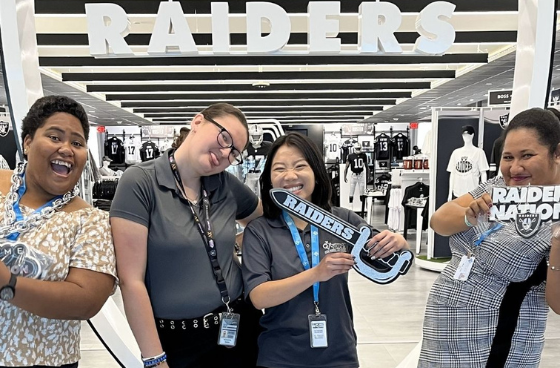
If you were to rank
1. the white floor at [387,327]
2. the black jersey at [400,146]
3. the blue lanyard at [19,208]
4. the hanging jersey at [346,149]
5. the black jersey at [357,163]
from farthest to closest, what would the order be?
the black jersey at [400,146]
the hanging jersey at [346,149]
the black jersey at [357,163]
the white floor at [387,327]
the blue lanyard at [19,208]

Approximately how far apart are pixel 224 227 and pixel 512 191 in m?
0.83

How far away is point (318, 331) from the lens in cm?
134

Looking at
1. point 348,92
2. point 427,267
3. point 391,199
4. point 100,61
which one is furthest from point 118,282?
point 348,92

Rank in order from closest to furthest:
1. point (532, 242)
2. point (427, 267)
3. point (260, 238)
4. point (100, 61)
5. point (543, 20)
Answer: point (532, 242), point (260, 238), point (543, 20), point (427, 267), point (100, 61)

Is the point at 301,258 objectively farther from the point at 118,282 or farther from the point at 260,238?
the point at 118,282

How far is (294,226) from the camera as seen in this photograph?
1.43 meters

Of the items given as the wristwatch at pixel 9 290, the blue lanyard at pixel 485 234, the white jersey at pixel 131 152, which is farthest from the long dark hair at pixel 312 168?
the white jersey at pixel 131 152

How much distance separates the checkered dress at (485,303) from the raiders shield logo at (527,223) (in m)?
0.11

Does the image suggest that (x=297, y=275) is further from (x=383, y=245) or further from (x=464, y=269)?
(x=464, y=269)

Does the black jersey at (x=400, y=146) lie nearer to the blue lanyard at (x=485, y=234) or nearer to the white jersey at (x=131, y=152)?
the white jersey at (x=131, y=152)

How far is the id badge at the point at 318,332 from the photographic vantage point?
133 cm

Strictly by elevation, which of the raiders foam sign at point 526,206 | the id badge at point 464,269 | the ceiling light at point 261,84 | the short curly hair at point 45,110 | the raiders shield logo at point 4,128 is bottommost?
the id badge at point 464,269

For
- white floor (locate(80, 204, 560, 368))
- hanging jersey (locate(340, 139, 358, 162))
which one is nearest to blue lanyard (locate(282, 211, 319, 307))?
white floor (locate(80, 204, 560, 368))

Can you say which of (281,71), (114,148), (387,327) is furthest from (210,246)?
(114,148)
